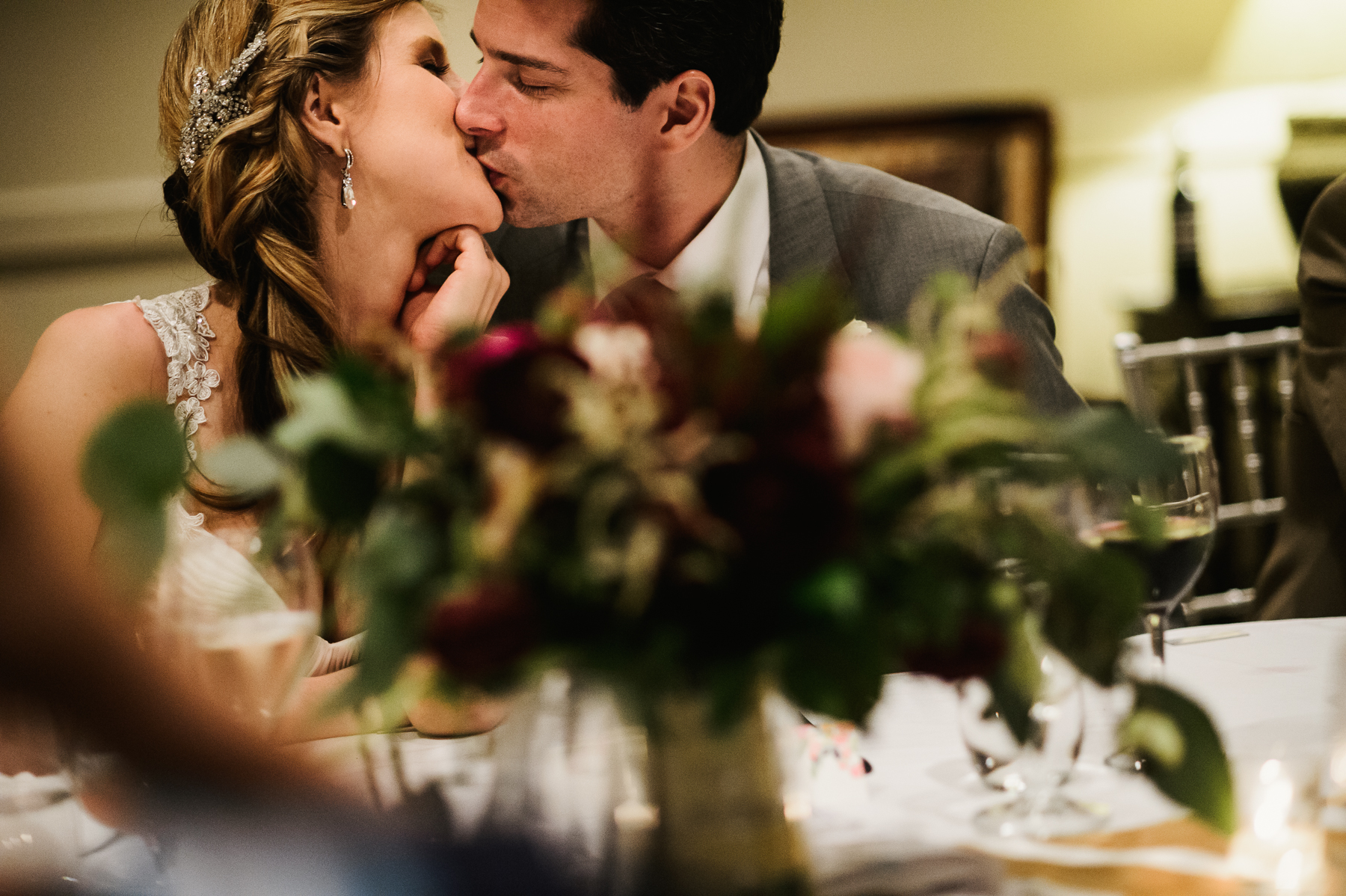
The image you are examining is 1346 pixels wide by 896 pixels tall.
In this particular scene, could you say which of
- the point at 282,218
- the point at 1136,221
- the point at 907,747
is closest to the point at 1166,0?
the point at 1136,221

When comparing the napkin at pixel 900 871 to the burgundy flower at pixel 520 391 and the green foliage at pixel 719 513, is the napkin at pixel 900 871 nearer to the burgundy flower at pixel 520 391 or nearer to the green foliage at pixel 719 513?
the green foliage at pixel 719 513

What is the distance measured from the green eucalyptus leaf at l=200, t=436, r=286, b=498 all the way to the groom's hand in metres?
0.96

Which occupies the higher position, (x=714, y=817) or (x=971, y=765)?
(x=714, y=817)

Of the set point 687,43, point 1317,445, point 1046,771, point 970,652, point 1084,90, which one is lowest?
point 1317,445

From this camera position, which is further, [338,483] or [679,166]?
[679,166]

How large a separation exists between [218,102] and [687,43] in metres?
0.71

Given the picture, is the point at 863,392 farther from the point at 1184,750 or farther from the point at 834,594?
the point at 1184,750

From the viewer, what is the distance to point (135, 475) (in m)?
0.51

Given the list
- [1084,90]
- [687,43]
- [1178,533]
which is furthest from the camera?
[1084,90]

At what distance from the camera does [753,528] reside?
1.57ft

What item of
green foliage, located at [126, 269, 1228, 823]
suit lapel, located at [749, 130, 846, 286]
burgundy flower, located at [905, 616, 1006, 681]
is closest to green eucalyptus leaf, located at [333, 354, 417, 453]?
green foliage, located at [126, 269, 1228, 823]

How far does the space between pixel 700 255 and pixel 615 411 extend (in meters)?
→ 1.50

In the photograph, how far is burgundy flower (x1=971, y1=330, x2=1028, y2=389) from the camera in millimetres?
537

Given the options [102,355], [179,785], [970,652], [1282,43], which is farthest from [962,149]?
[179,785]
